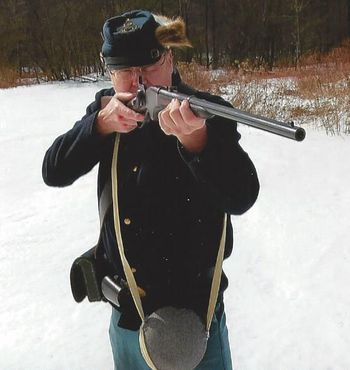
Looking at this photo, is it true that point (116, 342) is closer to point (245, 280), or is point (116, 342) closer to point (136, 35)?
point (136, 35)

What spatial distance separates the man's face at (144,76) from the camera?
3.22ft

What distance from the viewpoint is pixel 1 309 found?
7.26 ft

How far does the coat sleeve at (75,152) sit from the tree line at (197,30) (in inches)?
485

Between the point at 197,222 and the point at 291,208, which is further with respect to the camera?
the point at 291,208

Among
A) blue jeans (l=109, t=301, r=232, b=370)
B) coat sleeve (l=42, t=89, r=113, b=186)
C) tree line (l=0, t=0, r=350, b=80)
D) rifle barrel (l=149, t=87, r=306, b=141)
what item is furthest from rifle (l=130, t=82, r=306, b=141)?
tree line (l=0, t=0, r=350, b=80)

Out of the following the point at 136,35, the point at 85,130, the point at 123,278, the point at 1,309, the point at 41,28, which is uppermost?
the point at 136,35

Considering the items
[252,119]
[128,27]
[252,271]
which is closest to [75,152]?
[128,27]

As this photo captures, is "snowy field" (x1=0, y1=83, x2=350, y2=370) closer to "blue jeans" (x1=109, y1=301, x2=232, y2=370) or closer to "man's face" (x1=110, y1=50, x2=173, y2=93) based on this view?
"blue jeans" (x1=109, y1=301, x2=232, y2=370)

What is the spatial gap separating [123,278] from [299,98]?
6.67 metres

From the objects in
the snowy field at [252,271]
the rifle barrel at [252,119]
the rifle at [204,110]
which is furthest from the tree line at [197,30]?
the rifle barrel at [252,119]

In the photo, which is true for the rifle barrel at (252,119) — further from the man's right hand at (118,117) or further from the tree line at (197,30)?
the tree line at (197,30)

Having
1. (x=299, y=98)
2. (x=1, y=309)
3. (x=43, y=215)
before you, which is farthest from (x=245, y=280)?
Answer: (x=299, y=98)

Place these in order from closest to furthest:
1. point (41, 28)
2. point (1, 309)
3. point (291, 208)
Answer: point (1, 309) → point (291, 208) → point (41, 28)

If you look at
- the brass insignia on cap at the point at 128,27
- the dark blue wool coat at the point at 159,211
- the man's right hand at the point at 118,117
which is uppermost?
the brass insignia on cap at the point at 128,27
